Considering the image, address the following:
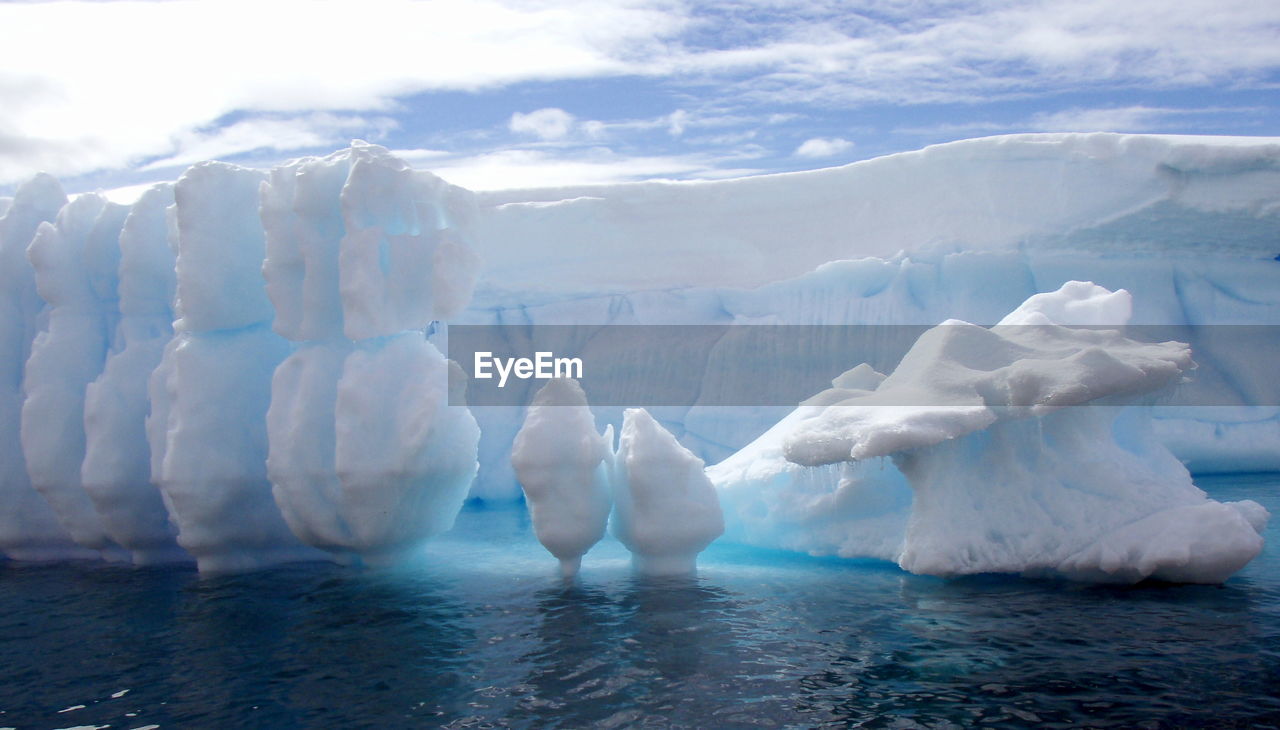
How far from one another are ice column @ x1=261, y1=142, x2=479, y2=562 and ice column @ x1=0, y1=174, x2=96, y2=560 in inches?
120

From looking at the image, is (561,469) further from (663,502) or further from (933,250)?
(933,250)

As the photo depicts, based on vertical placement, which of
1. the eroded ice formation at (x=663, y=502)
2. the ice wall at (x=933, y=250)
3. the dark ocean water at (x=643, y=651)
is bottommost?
the dark ocean water at (x=643, y=651)

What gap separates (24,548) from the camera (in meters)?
9.98

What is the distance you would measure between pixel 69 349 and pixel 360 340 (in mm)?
3062

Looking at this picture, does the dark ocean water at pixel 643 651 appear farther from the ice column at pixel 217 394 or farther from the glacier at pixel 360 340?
the glacier at pixel 360 340

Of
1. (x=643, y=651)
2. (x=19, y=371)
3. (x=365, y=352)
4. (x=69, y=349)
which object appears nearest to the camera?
(x=643, y=651)

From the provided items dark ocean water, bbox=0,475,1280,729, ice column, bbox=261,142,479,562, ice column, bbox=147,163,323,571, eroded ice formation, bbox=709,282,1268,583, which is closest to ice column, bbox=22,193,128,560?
ice column, bbox=147,163,323,571

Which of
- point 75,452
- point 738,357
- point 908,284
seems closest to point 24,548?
point 75,452

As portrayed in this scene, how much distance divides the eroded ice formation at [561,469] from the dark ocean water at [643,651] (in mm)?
396

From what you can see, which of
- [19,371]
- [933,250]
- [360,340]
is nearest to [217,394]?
[360,340]

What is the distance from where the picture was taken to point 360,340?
870 cm

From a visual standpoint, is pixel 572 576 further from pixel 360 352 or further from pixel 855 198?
pixel 855 198

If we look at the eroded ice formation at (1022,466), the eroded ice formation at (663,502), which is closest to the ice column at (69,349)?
the eroded ice formation at (663,502)

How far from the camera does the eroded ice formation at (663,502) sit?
797 cm
